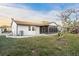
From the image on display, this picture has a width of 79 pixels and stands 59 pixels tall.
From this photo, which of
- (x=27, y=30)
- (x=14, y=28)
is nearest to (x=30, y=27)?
(x=27, y=30)

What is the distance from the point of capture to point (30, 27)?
2400mm

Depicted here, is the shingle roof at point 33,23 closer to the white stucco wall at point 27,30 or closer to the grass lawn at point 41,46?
the white stucco wall at point 27,30

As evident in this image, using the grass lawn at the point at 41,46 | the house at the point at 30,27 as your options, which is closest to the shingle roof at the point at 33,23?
the house at the point at 30,27

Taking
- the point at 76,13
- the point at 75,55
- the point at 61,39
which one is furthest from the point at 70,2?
the point at 75,55

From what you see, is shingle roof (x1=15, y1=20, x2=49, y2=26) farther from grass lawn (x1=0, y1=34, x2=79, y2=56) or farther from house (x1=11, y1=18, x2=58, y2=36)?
grass lawn (x1=0, y1=34, x2=79, y2=56)

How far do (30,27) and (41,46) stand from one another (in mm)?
233

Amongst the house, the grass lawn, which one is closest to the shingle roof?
the house

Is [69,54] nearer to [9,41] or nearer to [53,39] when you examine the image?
[53,39]

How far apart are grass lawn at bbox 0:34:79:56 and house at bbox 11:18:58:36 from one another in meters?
0.06

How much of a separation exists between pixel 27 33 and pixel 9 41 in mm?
209

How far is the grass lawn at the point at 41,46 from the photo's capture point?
7.72 feet

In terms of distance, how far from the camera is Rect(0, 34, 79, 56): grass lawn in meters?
2.35

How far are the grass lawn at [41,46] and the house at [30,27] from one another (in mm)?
64

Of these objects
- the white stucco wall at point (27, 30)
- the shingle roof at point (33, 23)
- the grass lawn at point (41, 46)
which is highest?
the shingle roof at point (33, 23)
